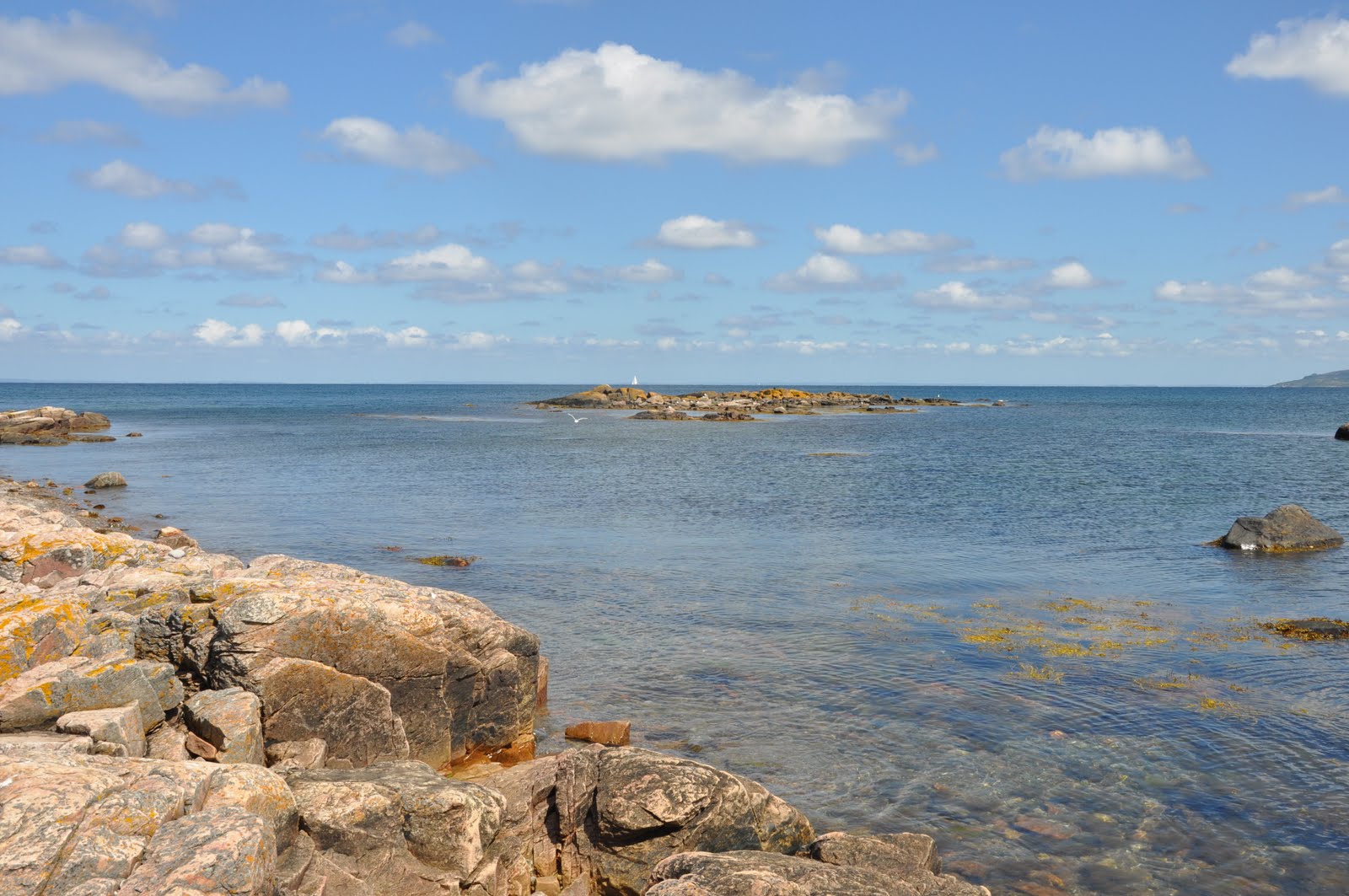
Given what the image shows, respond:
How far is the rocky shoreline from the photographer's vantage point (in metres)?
7.82

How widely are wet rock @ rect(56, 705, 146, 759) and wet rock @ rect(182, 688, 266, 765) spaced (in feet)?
2.46

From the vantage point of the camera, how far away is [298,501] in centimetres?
4547

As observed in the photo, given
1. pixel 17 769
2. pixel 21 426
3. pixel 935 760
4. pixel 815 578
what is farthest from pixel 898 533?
pixel 21 426

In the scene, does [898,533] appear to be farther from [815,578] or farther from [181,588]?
[181,588]

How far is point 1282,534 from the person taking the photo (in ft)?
109

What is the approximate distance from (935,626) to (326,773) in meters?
16.5

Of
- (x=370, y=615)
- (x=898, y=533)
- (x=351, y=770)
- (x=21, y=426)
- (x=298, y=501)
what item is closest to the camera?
(x=351, y=770)

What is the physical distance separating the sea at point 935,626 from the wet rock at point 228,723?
244 inches

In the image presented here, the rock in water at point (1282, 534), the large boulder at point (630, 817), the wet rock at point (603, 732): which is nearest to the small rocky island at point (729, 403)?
the rock in water at point (1282, 534)

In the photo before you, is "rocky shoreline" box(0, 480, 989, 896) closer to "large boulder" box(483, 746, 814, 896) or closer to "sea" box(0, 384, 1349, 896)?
"large boulder" box(483, 746, 814, 896)

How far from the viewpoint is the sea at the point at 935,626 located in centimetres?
1377

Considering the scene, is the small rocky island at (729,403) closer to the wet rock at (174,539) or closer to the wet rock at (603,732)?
the wet rock at (174,539)

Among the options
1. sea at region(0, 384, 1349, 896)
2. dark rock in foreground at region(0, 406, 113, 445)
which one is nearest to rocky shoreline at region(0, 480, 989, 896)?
sea at region(0, 384, 1349, 896)

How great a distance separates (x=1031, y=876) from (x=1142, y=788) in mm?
3522
